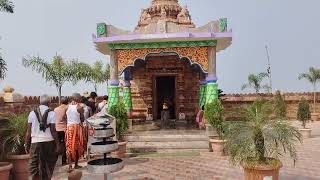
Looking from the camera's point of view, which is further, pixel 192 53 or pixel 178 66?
pixel 178 66

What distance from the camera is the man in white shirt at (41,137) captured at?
21.5ft

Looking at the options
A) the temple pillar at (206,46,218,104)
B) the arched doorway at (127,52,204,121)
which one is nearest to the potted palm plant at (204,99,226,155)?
the temple pillar at (206,46,218,104)

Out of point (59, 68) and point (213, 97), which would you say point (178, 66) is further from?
point (59, 68)

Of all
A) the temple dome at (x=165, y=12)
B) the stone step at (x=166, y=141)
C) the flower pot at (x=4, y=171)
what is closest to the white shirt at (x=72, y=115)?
the flower pot at (x=4, y=171)

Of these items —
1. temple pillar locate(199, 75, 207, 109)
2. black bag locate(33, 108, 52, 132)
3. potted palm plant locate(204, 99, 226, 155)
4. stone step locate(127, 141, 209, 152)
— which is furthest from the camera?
temple pillar locate(199, 75, 207, 109)

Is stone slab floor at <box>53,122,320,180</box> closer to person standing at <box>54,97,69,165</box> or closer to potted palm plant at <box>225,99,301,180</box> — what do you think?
person standing at <box>54,97,69,165</box>

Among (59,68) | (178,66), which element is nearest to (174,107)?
(178,66)

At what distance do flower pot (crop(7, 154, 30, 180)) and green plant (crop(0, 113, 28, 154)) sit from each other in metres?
0.16

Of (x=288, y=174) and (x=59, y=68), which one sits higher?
(x=59, y=68)

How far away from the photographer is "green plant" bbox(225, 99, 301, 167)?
6273mm

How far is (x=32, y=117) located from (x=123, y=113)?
15.5ft

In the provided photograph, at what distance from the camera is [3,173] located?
6848mm

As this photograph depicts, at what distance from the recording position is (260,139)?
627 centimetres

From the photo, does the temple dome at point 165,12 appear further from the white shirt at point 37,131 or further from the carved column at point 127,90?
the white shirt at point 37,131
